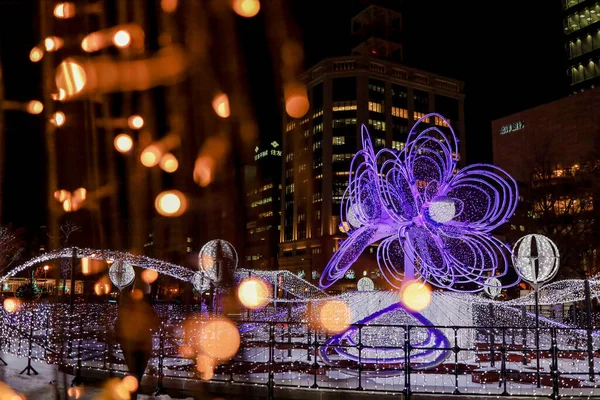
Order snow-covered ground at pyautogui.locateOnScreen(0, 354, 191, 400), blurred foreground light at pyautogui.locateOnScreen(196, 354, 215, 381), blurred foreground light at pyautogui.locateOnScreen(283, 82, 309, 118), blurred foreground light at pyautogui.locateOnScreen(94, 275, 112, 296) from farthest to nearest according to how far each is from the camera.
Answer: blurred foreground light at pyautogui.locateOnScreen(283, 82, 309, 118)
blurred foreground light at pyautogui.locateOnScreen(94, 275, 112, 296)
blurred foreground light at pyautogui.locateOnScreen(196, 354, 215, 381)
snow-covered ground at pyautogui.locateOnScreen(0, 354, 191, 400)

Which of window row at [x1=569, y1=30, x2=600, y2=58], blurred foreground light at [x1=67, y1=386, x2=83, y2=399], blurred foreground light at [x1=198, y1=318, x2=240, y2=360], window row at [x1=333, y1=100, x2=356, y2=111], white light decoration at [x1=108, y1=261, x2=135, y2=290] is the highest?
window row at [x1=569, y1=30, x2=600, y2=58]

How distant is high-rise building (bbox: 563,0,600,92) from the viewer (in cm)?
Result: 7444

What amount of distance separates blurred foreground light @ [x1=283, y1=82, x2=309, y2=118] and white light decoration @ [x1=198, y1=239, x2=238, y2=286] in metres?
86.6

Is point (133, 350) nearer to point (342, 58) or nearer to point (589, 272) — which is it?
point (589, 272)

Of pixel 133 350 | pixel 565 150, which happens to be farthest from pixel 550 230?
pixel 565 150

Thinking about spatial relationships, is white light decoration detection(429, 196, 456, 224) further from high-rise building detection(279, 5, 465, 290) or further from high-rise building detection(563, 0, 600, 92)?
high-rise building detection(279, 5, 465, 290)

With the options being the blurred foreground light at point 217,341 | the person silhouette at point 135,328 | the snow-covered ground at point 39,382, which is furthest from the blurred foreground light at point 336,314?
the person silhouette at point 135,328

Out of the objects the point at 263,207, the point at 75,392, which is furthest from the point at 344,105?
the point at 75,392

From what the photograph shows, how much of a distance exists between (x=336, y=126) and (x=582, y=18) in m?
37.8

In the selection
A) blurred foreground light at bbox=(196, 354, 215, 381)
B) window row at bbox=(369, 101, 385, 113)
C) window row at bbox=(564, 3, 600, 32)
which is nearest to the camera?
blurred foreground light at bbox=(196, 354, 215, 381)

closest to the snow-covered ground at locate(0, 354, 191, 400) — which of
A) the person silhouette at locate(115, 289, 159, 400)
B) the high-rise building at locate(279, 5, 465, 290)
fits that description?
the person silhouette at locate(115, 289, 159, 400)

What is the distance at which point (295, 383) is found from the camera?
10.6 meters

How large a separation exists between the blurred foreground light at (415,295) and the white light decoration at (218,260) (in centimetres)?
421

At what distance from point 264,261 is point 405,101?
41822mm
